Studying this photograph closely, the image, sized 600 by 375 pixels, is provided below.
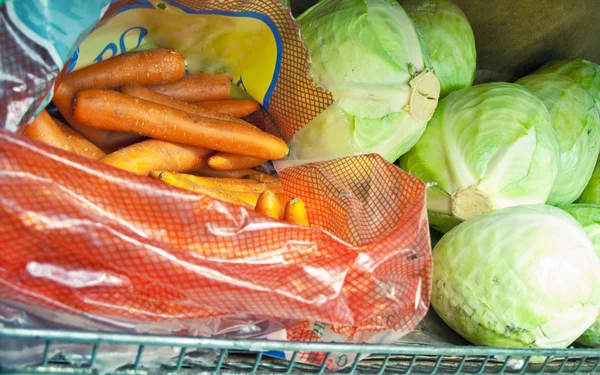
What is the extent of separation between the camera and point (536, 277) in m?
1.18

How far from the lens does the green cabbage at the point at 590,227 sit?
136 cm

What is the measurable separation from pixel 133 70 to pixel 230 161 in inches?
10.9

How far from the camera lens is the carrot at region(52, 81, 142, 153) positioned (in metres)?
1.11

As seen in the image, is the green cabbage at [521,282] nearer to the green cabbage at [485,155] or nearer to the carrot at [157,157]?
the green cabbage at [485,155]

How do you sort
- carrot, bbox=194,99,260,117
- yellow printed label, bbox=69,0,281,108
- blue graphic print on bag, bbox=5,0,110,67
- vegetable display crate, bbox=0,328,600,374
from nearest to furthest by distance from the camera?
vegetable display crate, bbox=0,328,600,374 → blue graphic print on bag, bbox=5,0,110,67 → yellow printed label, bbox=69,0,281,108 → carrot, bbox=194,99,260,117

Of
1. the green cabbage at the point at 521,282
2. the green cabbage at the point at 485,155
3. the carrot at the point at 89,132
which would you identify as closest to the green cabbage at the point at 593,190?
the green cabbage at the point at 485,155

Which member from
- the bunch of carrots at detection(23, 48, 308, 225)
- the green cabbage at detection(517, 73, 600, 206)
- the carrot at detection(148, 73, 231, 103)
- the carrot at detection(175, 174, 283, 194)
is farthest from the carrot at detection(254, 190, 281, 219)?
the green cabbage at detection(517, 73, 600, 206)

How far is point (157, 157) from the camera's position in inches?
45.3

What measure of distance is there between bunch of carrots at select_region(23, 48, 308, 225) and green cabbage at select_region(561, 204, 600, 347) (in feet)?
2.53


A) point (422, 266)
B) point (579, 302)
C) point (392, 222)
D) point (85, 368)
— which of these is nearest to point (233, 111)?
point (392, 222)

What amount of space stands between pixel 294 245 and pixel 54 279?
345 mm

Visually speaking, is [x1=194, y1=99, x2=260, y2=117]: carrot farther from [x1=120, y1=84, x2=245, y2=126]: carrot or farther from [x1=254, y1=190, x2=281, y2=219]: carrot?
[x1=254, y1=190, x2=281, y2=219]: carrot

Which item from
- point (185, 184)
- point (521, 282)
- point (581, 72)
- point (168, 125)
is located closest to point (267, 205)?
point (185, 184)

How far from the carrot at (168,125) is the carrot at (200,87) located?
0.42 ft
